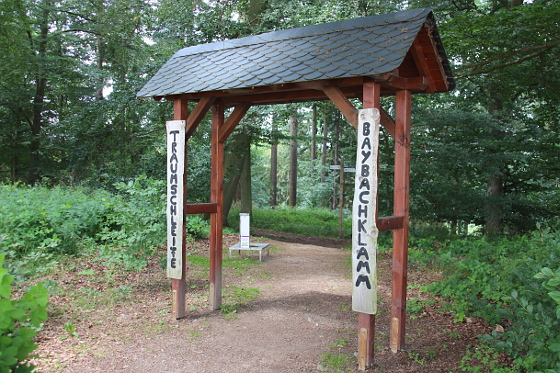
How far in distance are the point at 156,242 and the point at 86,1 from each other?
1360cm

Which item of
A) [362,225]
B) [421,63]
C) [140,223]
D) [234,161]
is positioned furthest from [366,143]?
[234,161]

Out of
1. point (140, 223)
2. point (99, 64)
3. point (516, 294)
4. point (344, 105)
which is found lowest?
point (516, 294)

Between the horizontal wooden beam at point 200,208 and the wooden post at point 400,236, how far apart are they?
233 centimetres

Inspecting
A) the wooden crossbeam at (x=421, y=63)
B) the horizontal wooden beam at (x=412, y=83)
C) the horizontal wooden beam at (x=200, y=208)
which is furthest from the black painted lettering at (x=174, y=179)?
the wooden crossbeam at (x=421, y=63)

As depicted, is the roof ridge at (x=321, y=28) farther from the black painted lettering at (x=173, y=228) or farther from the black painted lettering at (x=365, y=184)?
the black painted lettering at (x=173, y=228)

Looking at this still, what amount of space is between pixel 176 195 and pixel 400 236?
103 inches

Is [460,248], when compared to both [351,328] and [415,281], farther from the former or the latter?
[351,328]

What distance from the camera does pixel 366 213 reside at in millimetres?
3895

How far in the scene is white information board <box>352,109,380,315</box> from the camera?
3879 millimetres

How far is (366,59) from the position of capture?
4.07 meters

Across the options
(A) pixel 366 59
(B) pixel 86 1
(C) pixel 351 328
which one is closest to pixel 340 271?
(C) pixel 351 328

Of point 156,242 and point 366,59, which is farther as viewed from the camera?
point 156,242

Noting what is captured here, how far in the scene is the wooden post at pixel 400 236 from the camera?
4.49 meters

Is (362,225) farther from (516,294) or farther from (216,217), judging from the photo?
(216,217)
